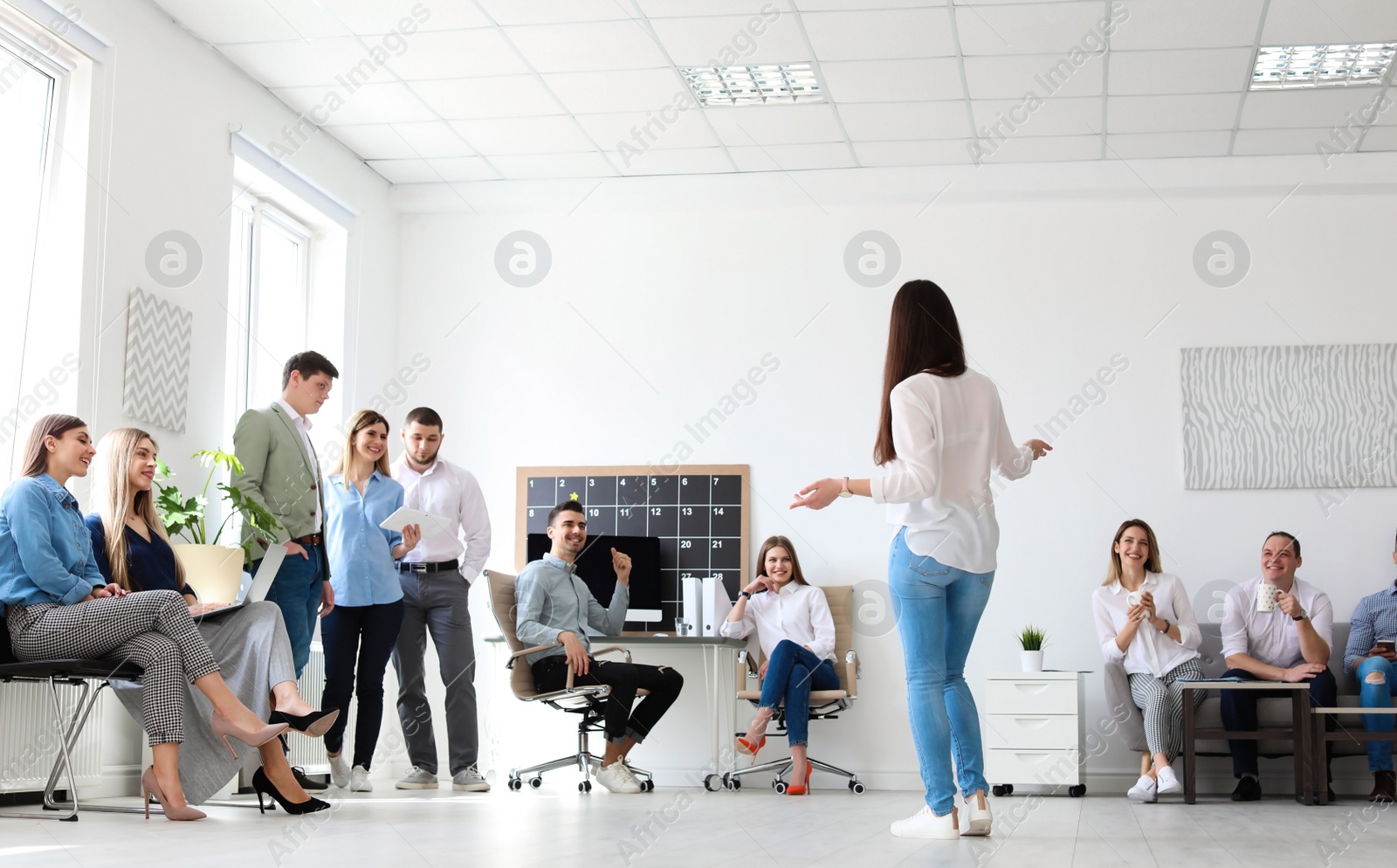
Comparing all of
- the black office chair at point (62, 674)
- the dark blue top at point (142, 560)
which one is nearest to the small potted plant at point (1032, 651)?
the dark blue top at point (142, 560)

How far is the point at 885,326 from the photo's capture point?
21.6 feet

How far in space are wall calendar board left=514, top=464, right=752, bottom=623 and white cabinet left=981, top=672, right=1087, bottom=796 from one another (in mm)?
1411

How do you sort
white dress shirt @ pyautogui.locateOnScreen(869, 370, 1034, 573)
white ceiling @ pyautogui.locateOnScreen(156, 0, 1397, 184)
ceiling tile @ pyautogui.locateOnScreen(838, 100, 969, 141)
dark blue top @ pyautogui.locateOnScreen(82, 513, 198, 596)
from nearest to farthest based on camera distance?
1. white dress shirt @ pyautogui.locateOnScreen(869, 370, 1034, 573)
2. dark blue top @ pyautogui.locateOnScreen(82, 513, 198, 596)
3. white ceiling @ pyautogui.locateOnScreen(156, 0, 1397, 184)
4. ceiling tile @ pyautogui.locateOnScreen(838, 100, 969, 141)

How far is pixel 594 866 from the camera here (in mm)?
2639

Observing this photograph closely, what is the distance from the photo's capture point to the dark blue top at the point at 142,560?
3.91m

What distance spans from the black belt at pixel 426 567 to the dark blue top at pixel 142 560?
5.01ft

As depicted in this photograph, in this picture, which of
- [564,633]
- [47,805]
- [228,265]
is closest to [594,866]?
[47,805]

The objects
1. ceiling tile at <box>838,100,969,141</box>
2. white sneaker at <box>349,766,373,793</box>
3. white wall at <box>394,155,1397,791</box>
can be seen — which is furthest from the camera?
white wall at <box>394,155,1397,791</box>

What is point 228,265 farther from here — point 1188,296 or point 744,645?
point 1188,296

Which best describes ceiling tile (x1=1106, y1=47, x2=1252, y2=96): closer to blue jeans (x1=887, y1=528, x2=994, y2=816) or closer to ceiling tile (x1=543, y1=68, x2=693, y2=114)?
ceiling tile (x1=543, y1=68, x2=693, y2=114)

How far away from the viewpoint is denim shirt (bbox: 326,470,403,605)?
4.95 meters

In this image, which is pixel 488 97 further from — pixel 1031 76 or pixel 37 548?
pixel 37 548

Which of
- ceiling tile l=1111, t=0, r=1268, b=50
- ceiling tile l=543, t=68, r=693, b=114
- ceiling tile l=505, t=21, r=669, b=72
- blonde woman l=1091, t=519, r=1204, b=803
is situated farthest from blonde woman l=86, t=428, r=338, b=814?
ceiling tile l=1111, t=0, r=1268, b=50

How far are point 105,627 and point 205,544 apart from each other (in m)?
0.99
